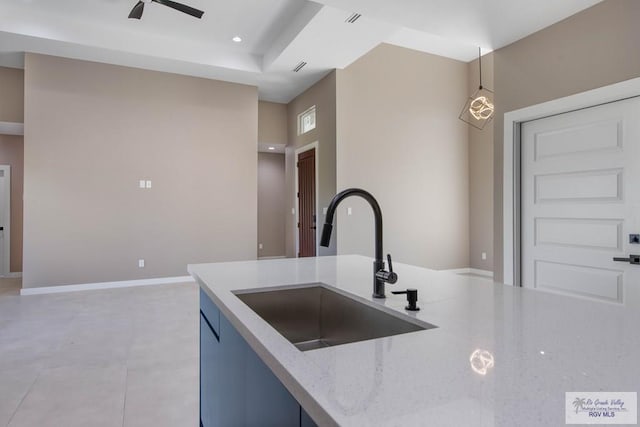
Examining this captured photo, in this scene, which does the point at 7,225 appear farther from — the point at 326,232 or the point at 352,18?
the point at 326,232

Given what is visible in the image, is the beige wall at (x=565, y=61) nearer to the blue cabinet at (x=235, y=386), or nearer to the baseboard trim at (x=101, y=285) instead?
the blue cabinet at (x=235, y=386)

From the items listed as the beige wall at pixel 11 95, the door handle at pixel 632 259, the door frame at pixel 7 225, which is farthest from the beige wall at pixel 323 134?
the door frame at pixel 7 225

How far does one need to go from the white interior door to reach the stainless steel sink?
2195mm

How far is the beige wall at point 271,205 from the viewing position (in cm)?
829

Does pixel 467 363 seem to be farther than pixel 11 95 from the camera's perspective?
No

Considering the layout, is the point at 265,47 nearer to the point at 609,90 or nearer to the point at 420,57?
the point at 420,57

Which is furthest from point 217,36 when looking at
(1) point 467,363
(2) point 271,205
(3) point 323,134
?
(1) point 467,363

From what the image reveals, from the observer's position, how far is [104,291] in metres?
5.12

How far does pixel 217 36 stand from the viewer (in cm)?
502

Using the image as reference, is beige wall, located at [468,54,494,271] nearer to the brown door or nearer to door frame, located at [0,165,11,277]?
the brown door

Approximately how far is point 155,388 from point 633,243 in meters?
3.33

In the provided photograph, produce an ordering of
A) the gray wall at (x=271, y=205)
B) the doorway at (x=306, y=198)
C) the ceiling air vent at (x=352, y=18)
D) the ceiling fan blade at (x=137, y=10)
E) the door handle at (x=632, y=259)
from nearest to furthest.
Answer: the door handle at (x=632, y=259) < the ceiling fan blade at (x=137, y=10) < the ceiling air vent at (x=352, y=18) < the doorway at (x=306, y=198) < the gray wall at (x=271, y=205)

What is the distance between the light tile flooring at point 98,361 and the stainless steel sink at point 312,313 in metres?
1.11

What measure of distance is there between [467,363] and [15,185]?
7.99 metres
